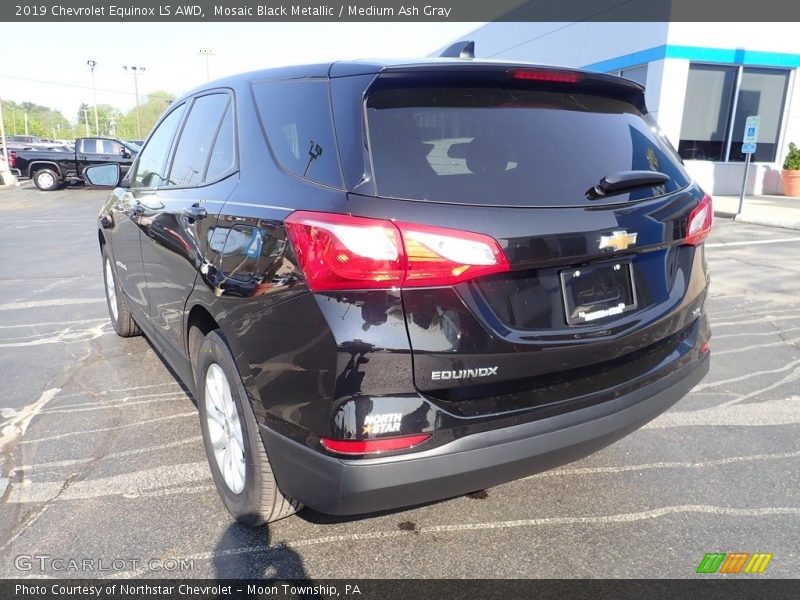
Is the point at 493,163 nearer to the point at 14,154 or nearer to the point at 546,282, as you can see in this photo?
the point at 546,282

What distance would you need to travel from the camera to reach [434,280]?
5.88 feet

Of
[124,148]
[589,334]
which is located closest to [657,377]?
[589,334]

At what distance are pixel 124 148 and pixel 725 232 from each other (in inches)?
766

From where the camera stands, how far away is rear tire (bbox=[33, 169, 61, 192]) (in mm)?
21531

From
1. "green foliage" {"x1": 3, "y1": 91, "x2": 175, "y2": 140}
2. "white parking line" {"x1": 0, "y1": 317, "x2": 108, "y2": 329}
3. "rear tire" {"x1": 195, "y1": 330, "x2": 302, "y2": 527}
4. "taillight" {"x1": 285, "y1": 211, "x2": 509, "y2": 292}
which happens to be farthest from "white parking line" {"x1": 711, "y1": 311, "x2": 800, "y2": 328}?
"green foliage" {"x1": 3, "y1": 91, "x2": 175, "y2": 140}

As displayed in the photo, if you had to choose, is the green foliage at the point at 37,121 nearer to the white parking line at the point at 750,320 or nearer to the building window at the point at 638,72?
the building window at the point at 638,72

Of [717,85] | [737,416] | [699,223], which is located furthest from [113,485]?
[717,85]

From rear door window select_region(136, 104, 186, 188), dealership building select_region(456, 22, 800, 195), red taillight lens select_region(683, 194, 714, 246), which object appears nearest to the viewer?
red taillight lens select_region(683, 194, 714, 246)

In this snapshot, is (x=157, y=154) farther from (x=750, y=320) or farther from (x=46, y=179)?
(x=46, y=179)

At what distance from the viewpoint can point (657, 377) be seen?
2324 millimetres

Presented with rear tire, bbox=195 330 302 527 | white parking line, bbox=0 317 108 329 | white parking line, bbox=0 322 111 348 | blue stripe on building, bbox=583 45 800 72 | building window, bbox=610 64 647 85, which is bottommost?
white parking line, bbox=0 317 108 329

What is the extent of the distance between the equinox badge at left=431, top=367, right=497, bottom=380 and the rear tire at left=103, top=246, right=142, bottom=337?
348 centimetres

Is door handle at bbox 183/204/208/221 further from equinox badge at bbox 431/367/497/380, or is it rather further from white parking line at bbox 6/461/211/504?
equinox badge at bbox 431/367/497/380

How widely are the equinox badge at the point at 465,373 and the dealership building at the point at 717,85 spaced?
626 inches
